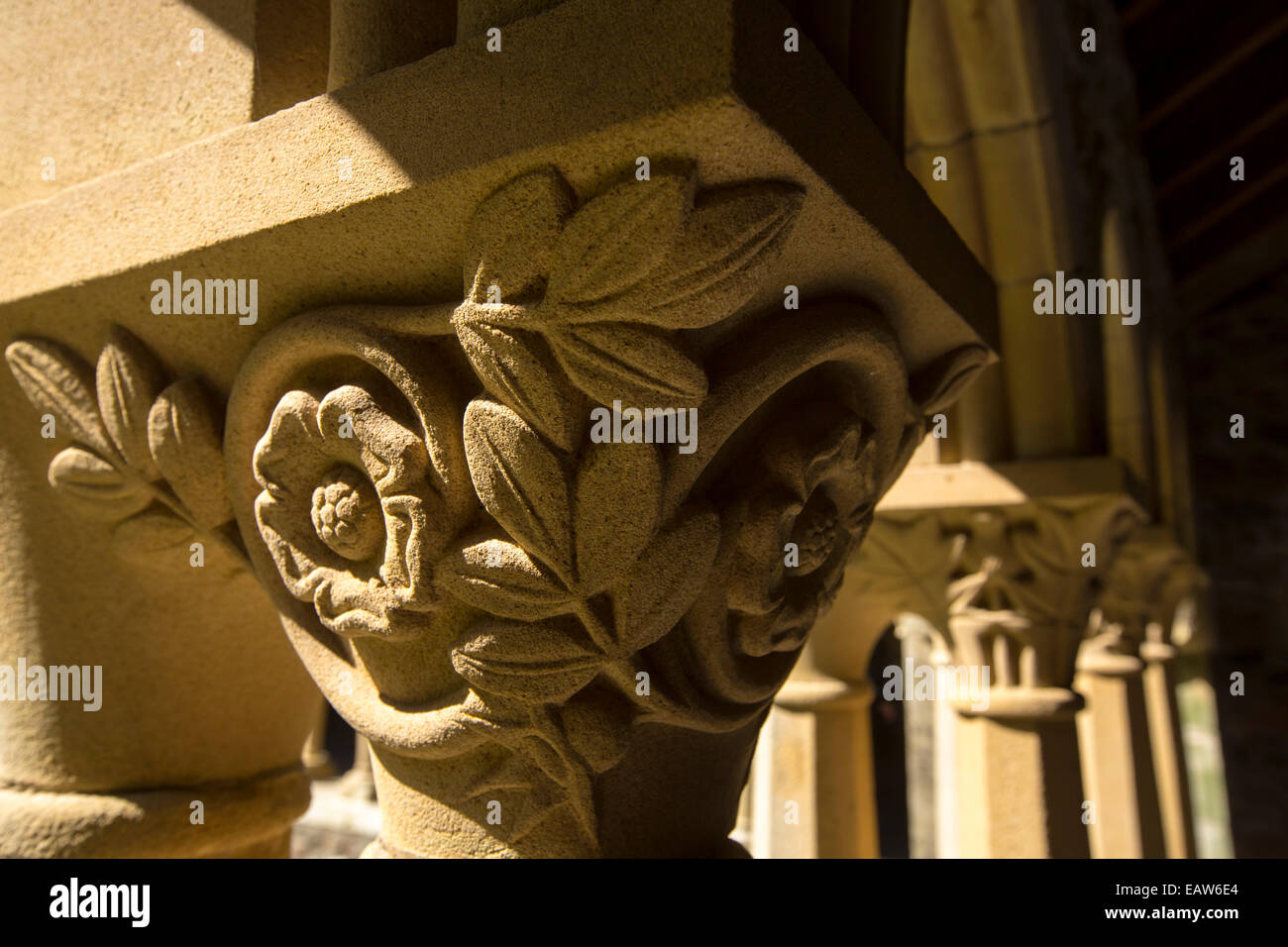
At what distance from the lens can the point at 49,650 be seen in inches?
35.6

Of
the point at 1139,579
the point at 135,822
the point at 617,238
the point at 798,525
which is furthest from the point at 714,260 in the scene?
the point at 1139,579

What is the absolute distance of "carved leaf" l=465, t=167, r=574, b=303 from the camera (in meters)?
0.55

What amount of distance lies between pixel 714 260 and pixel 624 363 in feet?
0.28

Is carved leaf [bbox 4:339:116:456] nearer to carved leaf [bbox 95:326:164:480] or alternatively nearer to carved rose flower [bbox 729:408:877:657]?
carved leaf [bbox 95:326:164:480]

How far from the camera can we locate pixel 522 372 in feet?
1.90

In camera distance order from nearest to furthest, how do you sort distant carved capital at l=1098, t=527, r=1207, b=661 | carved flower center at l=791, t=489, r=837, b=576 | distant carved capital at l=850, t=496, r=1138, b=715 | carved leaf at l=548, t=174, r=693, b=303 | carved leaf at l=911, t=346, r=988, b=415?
carved leaf at l=548, t=174, r=693, b=303
carved flower center at l=791, t=489, r=837, b=576
carved leaf at l=911, t=346, r=988, b=415
distant carved capital at l=850, t=496, r=1138, b=715
distant carved capital at l=1098, t=527, r=1207, b=661

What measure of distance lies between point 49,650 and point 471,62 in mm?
736

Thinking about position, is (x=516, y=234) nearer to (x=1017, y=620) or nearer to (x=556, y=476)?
(x=556, y=476)

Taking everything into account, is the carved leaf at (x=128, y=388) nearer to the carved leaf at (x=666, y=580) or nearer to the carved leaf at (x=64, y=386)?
the carved leaf at (x=64, y=386)

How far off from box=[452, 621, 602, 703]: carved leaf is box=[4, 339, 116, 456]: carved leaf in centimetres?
43

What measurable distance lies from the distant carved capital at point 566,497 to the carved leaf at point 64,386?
0.16 meters

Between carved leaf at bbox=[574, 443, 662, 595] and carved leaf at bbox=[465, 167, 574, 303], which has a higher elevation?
carved leaf at bbox=[465, 167, 574, 303]

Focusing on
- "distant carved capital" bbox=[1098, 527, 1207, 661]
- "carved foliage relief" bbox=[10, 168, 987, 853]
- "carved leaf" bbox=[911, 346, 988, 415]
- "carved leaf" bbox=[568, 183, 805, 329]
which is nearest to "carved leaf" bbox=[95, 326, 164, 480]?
"carved foliage relief" bbox=[10, 168, 987, 853]
